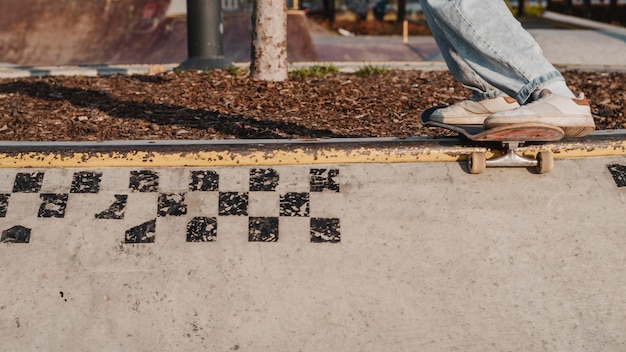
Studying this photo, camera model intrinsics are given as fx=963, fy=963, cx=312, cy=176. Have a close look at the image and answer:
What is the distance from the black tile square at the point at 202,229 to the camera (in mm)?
3961

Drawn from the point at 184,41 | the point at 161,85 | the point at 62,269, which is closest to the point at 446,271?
the point at 62,269

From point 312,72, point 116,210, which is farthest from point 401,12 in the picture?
point 116,210

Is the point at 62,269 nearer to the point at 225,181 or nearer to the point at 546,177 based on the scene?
the point at 225,181

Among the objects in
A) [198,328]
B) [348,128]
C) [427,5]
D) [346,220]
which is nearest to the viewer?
[198,328]

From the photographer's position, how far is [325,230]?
157 inches

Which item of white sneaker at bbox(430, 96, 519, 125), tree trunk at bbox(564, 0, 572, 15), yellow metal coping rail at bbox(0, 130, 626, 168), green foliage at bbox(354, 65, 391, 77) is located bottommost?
tree trunk at bbox(564, 0, 572, 15)

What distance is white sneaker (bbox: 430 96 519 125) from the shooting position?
14.5ft

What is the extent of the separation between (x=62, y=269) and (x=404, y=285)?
4.51ft

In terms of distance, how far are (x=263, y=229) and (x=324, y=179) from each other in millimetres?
370

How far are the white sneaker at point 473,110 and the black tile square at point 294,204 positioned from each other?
2.61 feet

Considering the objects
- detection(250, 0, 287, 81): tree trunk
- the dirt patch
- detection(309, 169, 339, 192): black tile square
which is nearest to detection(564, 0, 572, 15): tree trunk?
the dirt patch

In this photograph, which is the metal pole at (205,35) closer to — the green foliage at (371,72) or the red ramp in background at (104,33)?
the green foliage at (371,72)

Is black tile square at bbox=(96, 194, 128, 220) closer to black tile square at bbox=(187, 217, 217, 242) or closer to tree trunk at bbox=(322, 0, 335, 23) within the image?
black tile square at bbox=(187, 217, 217, 242)

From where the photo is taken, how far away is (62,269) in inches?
153
